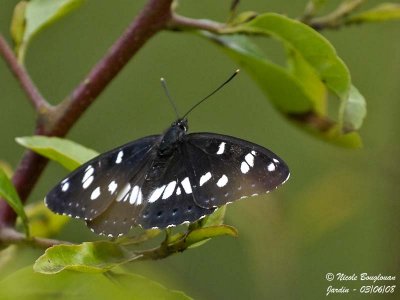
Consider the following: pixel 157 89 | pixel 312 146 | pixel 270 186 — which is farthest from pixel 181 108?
pixel 270 186

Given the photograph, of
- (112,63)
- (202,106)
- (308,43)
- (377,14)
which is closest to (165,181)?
(112,63)

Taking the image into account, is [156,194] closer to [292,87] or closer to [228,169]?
[228,169]

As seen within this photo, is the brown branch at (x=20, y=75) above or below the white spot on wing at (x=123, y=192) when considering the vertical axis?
above

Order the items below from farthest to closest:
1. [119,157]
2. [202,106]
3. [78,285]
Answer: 1. [202,106]
2. [119,157]
3. [78,285]

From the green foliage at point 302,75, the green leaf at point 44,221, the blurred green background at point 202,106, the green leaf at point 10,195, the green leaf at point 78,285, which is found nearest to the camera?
the green leaf at point 78,285

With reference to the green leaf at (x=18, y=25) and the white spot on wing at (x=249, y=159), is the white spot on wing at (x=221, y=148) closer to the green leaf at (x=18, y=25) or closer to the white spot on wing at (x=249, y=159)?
the white spot on wing at (x=249, y=159)

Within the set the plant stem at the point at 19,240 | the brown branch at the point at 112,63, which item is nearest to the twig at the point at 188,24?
the brown branch at the point at 112,63

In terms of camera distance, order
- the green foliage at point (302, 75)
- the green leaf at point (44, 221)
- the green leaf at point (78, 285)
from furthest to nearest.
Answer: the green leaf at point (44, 221), the green foliage at point (302, 75), the green leaf at point (78, 285)
